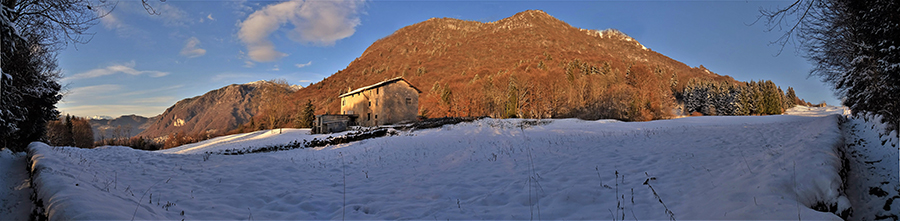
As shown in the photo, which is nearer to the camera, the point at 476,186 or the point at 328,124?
the point at 476,186

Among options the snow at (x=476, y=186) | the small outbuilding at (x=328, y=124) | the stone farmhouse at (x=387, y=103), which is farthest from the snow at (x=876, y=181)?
the stone farmhouse at (x=387, y=103)

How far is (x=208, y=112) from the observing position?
129625mm

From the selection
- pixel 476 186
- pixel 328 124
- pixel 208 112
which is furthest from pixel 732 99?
pixel 208 112

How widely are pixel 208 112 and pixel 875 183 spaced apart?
16449 centimetres

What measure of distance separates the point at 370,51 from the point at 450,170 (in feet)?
528

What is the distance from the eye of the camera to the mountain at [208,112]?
381 feet

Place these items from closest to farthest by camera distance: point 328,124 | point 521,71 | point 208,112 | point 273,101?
1. point 328,124
2. point 273,101
3. point 521,71
4. point 208,112

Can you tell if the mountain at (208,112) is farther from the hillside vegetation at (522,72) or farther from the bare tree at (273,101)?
the bare tree at (273,101)

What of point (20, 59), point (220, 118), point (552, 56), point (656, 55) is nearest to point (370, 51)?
point (220, 118)

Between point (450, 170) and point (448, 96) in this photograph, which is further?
point (448, 96)

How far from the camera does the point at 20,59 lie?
397 inches

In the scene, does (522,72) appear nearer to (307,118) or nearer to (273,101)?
(307,118)

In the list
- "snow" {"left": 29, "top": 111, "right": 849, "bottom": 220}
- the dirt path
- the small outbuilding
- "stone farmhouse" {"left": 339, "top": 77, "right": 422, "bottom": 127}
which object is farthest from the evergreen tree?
the dirt path

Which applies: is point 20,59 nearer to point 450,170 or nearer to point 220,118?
point 450,170
